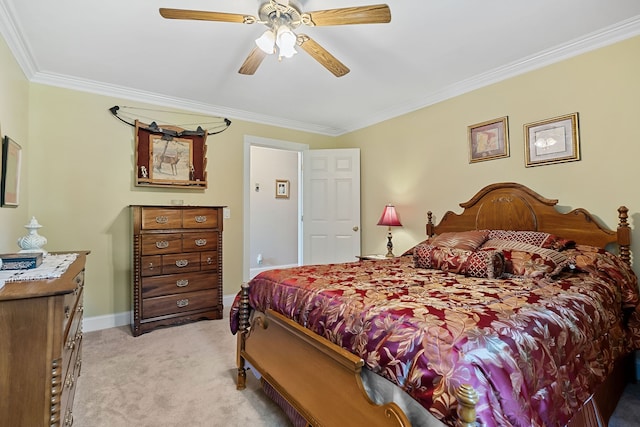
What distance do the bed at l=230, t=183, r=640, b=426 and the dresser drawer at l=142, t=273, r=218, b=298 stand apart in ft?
4.21

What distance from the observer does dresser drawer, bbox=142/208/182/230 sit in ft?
9.77

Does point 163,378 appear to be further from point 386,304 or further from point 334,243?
point 334,243

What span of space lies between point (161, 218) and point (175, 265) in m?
0.48

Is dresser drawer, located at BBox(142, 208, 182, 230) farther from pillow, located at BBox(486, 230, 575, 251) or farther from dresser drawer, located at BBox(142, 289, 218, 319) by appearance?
pillow, located at BBox(486, 230, 575, 251)

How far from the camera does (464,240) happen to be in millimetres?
2480

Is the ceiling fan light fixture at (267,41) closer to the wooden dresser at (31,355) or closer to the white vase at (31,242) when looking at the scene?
the wooden dresser at (31,355)

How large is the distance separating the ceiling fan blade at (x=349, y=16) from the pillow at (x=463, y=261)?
4.85 ft

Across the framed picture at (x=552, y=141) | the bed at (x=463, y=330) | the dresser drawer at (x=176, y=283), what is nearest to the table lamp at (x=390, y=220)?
the bed at (x=463, y=330)

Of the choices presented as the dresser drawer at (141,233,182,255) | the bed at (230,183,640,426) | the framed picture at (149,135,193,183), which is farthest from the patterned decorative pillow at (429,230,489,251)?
the framed picture at (149,135,193,183)

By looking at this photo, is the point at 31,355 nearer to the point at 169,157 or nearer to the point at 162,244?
the point at 162,244

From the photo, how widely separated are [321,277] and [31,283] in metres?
1.26

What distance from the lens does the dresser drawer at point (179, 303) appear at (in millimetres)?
2977

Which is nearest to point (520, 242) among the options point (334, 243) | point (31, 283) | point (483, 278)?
point (483, 278)

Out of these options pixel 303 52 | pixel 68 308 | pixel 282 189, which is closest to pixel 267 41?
pixel 303 52
